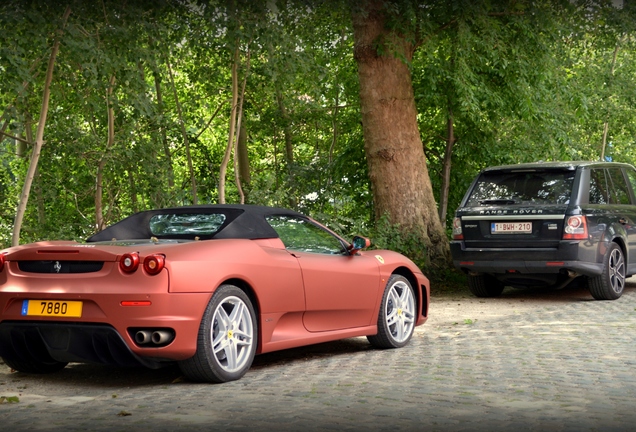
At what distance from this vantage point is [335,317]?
920 cm

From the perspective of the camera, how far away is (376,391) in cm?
732

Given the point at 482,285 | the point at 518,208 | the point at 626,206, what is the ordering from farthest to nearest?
the point at 482,285 → the point at 626,206 → the point at 518,208

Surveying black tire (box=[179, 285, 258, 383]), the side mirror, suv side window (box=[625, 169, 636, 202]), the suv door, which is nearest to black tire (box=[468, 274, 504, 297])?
the suv door

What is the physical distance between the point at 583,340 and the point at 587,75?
1417 cm

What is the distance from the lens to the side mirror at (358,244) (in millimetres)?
9297

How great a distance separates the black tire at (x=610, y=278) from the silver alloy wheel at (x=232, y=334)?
7651mm

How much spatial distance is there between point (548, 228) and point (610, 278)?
4.23 ft

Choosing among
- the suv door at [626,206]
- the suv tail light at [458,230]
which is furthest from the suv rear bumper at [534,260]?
the suv door at [626,206]

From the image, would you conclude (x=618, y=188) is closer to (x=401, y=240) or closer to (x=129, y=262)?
(x=401, y=240)

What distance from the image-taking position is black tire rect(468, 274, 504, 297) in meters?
15.7

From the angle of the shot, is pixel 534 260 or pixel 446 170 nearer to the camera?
pixel 534 260

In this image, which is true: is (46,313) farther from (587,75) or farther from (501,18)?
(587,75)

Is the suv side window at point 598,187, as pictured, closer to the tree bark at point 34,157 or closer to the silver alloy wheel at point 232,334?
the tree bark at point 34,157

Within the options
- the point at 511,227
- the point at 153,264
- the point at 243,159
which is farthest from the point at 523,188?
the point at 243,159
